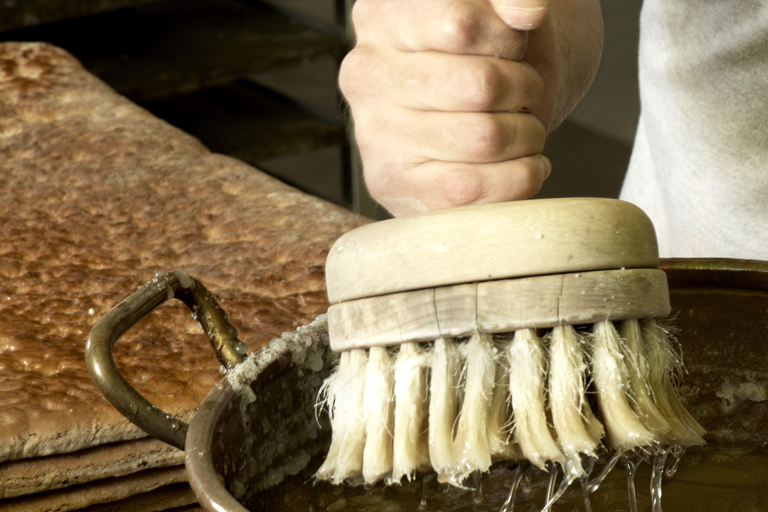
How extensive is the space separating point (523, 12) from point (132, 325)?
363 millimetres

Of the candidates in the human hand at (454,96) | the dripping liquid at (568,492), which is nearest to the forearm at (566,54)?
the human hand at (454,96)

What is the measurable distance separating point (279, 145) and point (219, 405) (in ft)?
5.79

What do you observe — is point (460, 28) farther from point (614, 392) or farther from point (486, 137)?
point (614, 392)

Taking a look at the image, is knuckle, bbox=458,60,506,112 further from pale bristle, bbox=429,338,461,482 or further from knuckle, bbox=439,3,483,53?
pale bristle, bbox=429,338,461,482

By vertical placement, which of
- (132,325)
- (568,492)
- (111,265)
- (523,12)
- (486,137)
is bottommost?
(568,492)

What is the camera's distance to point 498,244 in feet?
1.68

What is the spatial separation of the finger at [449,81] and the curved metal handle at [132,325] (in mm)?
243

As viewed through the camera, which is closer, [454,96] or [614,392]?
[614,392]

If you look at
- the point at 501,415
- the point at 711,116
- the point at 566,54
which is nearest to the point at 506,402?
the point at 501,415

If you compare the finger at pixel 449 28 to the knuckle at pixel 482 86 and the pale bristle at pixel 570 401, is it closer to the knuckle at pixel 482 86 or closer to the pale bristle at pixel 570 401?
the knuckle at pixel 482 86

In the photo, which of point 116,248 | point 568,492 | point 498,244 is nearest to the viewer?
point 498,244

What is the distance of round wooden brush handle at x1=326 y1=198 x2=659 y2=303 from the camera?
20.2 inches

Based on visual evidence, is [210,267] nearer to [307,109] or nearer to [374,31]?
[374,31]

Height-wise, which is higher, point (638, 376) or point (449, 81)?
point (449, 81)
